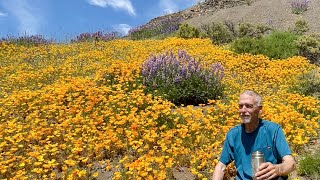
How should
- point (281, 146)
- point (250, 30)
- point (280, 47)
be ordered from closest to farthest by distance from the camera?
point (281, 146) < point (280, 47) < point (250, 30)

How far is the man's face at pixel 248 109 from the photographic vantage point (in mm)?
4066

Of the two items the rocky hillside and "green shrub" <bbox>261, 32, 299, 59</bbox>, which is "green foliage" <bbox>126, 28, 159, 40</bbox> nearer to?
the rocky hillside

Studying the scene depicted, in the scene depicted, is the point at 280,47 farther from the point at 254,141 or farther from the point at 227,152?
the point at 254,141

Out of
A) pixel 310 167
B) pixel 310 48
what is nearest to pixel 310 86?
pixel 310 167

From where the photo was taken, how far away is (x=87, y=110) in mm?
7664

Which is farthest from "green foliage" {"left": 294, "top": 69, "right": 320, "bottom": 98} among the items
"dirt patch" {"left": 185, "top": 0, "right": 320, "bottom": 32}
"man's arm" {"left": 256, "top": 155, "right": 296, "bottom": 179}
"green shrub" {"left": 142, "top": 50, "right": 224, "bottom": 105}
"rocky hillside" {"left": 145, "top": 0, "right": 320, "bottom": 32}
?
"dirt patch" {"left": 185, "top": 0, "right": 320, "bottom": 32}

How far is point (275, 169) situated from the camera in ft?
12.0

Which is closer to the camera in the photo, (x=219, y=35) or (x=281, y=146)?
(x=281, y=146)

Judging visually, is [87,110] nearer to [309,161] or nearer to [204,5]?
[309,161]

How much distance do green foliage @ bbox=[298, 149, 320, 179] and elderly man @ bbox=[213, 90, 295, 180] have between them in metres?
1.75

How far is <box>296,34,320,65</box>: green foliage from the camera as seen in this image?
13.7 meters

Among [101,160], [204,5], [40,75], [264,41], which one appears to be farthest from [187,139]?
[204,5]

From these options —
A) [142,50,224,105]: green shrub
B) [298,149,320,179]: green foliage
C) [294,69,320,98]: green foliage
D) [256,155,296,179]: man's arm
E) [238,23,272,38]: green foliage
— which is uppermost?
[238,23,272,38]: green foliage

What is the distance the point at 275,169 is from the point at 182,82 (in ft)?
19.0
